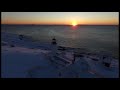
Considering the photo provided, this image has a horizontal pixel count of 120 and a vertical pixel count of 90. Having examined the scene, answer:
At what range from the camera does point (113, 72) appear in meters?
3.05

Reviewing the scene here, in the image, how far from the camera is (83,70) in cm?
308
